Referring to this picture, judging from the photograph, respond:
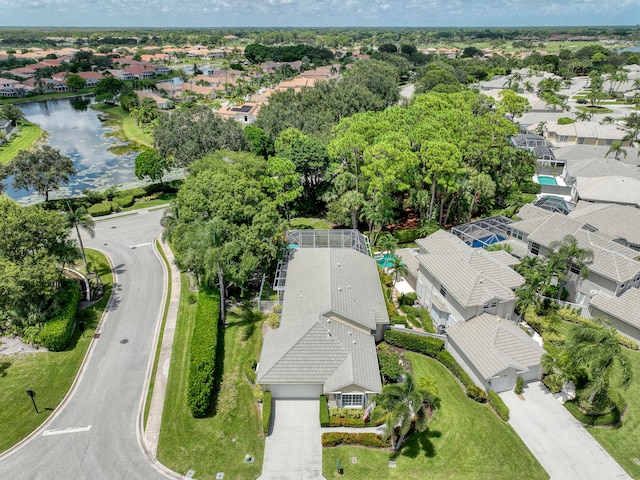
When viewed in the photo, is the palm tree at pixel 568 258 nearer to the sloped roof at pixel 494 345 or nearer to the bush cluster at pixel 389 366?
the sloped roof at pixel 494 345

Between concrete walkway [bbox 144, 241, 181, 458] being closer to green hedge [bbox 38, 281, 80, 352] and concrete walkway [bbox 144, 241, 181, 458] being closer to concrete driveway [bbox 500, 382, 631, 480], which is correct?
green hedge [bbox 38, 281, 80, 352]

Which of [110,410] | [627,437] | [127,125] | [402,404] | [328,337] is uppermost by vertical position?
[402,404]

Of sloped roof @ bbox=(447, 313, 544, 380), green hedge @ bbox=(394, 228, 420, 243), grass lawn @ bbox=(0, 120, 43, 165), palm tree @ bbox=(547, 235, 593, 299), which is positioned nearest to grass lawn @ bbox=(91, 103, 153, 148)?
grass lawn @ bbox=(0, 120, 43, 165)

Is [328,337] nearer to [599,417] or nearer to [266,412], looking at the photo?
[266,412]

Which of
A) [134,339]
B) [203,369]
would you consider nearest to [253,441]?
[203,369]

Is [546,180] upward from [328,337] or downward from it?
downward

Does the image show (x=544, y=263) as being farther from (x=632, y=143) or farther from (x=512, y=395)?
(x=632, y=143)

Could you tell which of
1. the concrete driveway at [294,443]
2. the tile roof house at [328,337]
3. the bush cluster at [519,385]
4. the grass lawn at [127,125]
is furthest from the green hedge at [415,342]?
the grass lawn at [127,125]

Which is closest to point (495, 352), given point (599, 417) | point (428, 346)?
point (428, 346)
